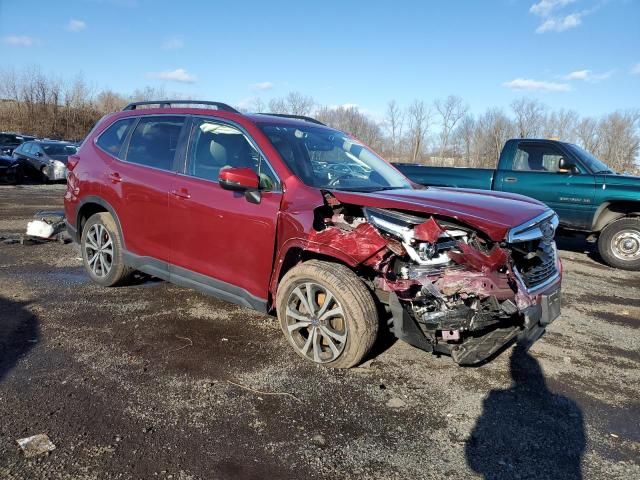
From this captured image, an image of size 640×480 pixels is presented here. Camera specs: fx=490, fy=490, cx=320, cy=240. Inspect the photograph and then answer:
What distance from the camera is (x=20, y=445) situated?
2596 millimetres

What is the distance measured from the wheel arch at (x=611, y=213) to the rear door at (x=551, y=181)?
0.43ft

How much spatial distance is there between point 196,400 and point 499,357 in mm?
2434

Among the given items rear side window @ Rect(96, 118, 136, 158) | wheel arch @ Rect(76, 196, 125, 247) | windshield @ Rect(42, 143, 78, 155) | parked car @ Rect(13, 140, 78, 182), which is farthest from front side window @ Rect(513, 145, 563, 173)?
windshield @ Rect(42, 143, 78, 155)

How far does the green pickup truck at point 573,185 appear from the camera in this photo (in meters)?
7.75

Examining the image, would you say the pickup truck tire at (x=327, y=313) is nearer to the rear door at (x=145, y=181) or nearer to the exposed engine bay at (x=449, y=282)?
the exposed engine bay at (x=449, y=282)

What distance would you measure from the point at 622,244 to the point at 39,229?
9237mm

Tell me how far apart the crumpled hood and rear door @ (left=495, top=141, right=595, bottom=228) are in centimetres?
454

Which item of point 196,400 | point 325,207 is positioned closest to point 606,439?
point 325,207

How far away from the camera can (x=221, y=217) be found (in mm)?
4020

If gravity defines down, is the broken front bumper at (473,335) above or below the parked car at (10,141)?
below

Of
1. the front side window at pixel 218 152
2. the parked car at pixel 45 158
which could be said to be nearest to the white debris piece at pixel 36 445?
the front side window at pixel 218 152

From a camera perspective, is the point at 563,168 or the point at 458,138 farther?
the point at 458,138

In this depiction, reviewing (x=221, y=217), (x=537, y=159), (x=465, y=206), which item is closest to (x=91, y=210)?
(x=221, y=217)

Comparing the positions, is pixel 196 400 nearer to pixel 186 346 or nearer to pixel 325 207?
pixel 186 346
